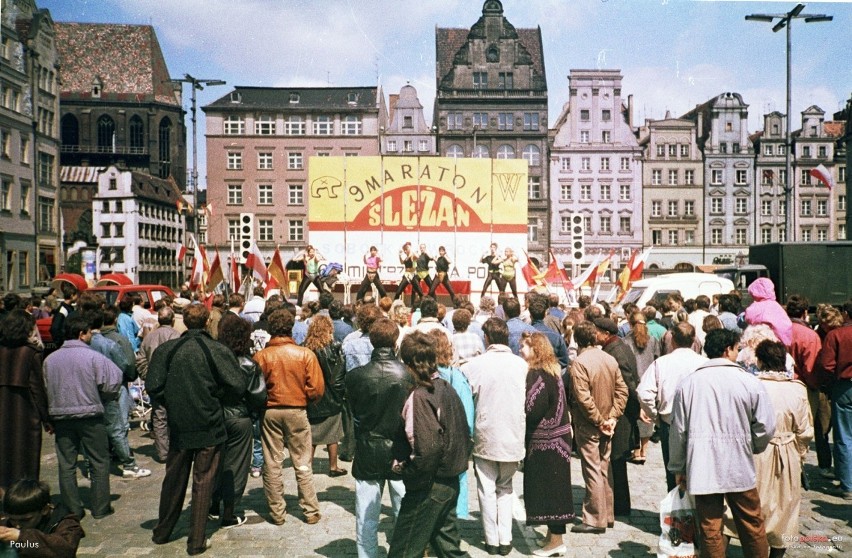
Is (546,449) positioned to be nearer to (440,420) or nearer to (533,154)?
(440,420)

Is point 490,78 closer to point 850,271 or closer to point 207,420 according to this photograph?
point 850,271

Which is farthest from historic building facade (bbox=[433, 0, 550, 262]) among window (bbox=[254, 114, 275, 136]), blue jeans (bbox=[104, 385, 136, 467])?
blue jeans (bbox=[104, 385, 136, 467])

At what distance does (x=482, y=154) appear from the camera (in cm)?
5628

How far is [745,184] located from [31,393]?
2349 inches

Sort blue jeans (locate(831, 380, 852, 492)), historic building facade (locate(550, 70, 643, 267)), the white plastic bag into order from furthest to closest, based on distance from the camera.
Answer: historic building facade (locate(550, 70, 643, 267))
blue jeans (locate(831, 380, 852, 492))
the white plastic bag

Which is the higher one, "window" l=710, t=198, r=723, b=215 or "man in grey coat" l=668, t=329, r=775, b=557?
"window" l=710, t=198, r=723, b=215

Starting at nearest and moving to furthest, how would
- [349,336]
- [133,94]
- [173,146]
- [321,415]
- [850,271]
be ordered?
[321,415], [349,336], [850,271], [133,94], [173,146]

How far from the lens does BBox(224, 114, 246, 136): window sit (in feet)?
185

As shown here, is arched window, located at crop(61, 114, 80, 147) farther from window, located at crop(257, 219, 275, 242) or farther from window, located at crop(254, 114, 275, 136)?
window, located at crop(257, 219, 275, 242)

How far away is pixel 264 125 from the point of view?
56.8m

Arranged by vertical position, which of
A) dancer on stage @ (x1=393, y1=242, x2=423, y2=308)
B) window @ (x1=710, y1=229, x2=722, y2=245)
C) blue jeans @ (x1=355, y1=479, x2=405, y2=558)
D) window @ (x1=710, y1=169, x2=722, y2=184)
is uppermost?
window @ (x1=710, y1=169, x2=722, y2=184)

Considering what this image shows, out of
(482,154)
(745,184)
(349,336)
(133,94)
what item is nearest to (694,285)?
(349,336)

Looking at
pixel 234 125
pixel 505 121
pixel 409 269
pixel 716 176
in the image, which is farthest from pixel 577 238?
pixel 234 125

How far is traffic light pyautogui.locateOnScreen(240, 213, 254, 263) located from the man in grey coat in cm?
1572
